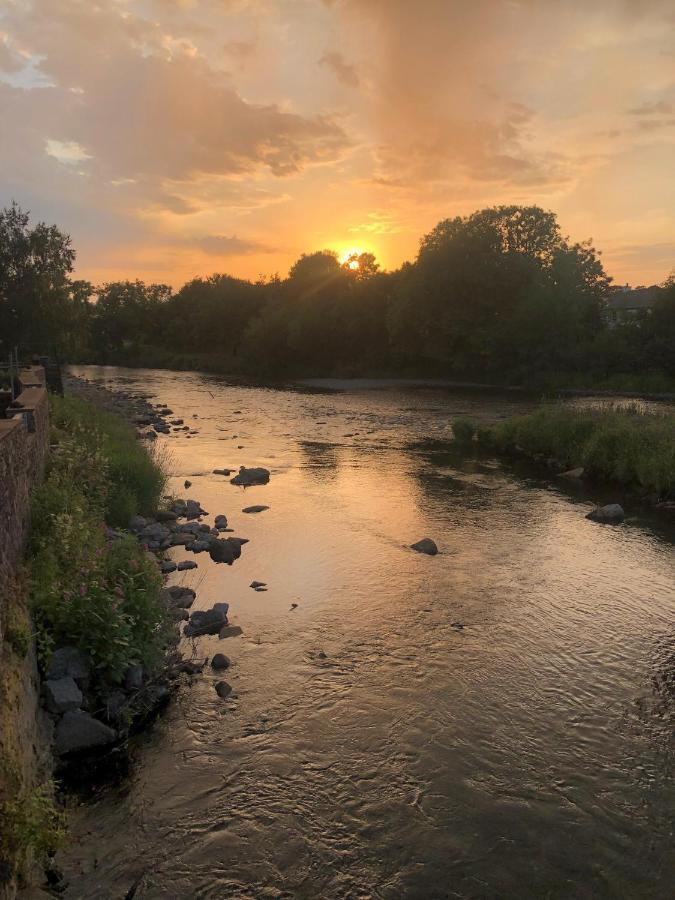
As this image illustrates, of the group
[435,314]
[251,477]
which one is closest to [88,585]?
[251,477]

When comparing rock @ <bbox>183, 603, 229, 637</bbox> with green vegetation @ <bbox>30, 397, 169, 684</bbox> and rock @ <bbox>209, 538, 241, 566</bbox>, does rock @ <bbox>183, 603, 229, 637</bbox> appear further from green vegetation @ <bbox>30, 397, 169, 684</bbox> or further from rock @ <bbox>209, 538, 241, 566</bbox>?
rock @ <bbox>209, 538, 241, 566</bbox>

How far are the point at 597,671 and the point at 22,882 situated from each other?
7961 millimetres

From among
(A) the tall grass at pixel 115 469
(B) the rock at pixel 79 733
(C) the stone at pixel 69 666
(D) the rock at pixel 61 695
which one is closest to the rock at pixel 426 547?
(A) the tall grass at pixel 115 469

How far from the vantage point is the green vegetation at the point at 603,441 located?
70.5 feet

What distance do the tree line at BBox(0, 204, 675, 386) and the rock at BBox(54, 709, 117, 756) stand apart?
45.1 m

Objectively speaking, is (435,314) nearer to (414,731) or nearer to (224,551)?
(224,551)

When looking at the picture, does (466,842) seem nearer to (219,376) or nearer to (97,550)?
(97,550)

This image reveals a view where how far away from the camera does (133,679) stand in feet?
28.9

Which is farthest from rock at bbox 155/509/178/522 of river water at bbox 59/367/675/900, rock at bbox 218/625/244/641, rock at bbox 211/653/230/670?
rock at bbox 211/653/230/670

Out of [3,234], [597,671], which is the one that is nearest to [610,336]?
[3,234]

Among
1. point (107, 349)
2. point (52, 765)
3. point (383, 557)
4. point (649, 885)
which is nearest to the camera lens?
point (649, 885)

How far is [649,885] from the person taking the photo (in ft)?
20.4

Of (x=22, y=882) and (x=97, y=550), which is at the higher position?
(x=97, y=550)

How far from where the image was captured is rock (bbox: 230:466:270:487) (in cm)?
2239
